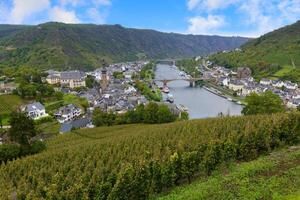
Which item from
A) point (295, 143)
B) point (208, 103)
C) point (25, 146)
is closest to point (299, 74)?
point (208, 103)

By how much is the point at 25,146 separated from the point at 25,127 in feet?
7.12

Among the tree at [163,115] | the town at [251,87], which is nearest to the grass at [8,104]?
the tree at [163,115]

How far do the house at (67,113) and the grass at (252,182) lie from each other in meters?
49.5

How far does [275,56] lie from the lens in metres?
145

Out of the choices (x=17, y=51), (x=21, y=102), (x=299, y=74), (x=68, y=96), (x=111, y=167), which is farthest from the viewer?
(x=17, y=51)

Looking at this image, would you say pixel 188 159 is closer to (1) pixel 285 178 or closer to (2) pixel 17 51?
(1) pixel 285 178

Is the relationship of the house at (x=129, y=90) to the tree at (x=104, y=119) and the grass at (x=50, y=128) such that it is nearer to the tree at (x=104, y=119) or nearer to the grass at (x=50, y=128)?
the grass at (x=50, y=128)

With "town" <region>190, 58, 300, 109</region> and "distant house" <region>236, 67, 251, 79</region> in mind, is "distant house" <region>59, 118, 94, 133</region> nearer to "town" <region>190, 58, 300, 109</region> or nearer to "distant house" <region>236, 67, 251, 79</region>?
"town" <region>190, 58, 300, 109</region>

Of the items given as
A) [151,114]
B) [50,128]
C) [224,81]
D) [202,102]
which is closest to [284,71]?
[224,81]

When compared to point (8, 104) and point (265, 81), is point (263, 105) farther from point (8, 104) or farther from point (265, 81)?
point (265, 81)

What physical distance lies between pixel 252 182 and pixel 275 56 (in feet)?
426

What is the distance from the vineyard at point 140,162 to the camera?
845 inches

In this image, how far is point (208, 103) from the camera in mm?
96250

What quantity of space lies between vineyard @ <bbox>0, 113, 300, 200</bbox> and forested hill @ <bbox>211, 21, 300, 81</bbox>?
88360 mm
